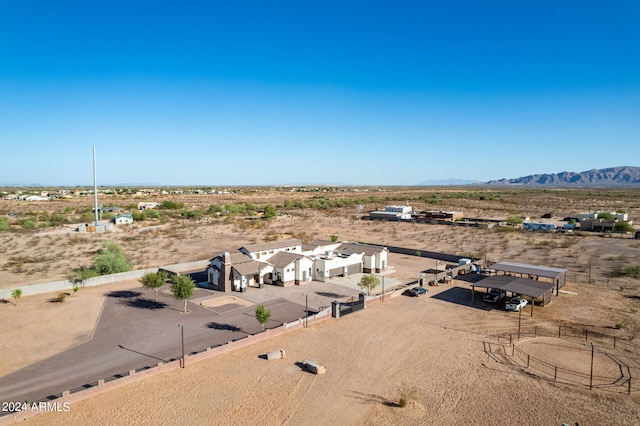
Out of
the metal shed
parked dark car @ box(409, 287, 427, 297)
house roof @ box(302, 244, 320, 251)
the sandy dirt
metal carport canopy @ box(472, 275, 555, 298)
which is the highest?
house roof @ box(302, 244, 320, 251)

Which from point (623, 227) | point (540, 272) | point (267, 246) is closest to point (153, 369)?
point (267, 246)

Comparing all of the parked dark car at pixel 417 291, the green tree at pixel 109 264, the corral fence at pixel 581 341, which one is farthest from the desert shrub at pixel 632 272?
the green tree at pixel 109 264

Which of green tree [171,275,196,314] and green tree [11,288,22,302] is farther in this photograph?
green tree [11,288,22,302]

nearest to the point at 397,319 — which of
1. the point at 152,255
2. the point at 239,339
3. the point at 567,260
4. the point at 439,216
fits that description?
the point at 239,339

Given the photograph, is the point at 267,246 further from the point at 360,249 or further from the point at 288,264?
the point at 360,249

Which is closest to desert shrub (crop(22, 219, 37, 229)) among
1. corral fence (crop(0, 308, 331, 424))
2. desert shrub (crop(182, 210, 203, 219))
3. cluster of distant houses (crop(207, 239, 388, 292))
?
desert shrub (crop(182, 210, 203, 219))

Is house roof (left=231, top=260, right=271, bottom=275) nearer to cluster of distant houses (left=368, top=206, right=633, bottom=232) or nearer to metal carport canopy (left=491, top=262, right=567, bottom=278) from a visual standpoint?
metal carport canopy (left=491, top=262, right=567, bottom=278)

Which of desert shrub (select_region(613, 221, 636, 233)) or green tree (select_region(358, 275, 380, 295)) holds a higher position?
desert shrub (select_region(613, 221, 636, 233))

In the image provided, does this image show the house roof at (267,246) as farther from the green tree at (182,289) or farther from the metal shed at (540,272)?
the metal shed at (540,272)

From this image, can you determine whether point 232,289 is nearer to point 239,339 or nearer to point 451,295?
point 239,339
